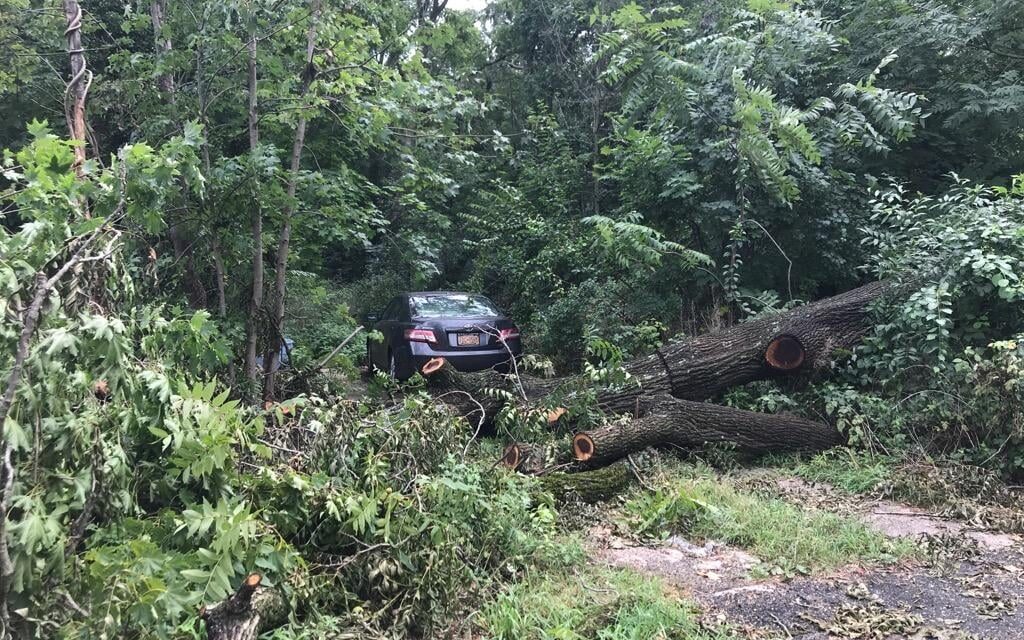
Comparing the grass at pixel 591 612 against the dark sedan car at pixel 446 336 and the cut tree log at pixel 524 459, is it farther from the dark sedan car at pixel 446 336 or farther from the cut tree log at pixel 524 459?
the dark sedan car at pixel 446 336

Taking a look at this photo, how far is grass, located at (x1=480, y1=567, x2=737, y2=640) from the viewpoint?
123 inches

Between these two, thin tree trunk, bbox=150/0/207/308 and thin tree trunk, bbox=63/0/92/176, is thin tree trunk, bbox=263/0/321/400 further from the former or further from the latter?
thin tree trunk, bbox=63/0/92/176

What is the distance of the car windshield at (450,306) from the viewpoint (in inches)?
349

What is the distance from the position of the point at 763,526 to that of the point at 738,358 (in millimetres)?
2902

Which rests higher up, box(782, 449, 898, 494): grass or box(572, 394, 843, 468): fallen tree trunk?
box(572, 394, 843, 468): fallen tree trunk

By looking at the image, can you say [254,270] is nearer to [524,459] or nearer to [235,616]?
[524,459]

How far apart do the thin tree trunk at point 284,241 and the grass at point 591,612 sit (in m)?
3.34

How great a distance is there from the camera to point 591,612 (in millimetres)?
3307

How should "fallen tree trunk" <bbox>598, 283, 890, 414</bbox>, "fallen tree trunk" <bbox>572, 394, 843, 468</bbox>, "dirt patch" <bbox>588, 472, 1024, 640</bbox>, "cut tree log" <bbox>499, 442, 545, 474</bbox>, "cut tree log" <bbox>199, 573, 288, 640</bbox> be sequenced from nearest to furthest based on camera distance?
"cut tree log" <bbox>199, 573, 288, 640</bbox>, "dirt patch" <bbox>588, 472, 1024, 640</bbox>, "cut tree log" <bbox>499, 442, 545, 474</bbox>, "fallen tree trunk" <bbox>572, 394, 843, 468</bbox>, "fallen tree trunk" <bbox>598, 283, 890, 414</bbox>

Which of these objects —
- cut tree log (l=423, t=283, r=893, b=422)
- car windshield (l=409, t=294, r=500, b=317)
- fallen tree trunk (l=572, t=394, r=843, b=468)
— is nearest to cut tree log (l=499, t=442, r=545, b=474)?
fallen tree trunk (l=572, t=394, r=843, b=468)

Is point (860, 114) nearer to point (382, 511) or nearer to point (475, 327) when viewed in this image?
point (475, 327)

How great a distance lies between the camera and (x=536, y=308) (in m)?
12.5

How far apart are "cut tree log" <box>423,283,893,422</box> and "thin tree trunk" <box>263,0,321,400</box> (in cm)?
150

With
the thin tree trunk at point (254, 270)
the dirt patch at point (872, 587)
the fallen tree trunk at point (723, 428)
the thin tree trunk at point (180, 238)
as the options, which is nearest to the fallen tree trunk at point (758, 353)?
the fallen tree trunk at point (723, 428)
